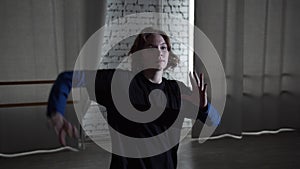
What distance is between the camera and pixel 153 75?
0.94 m

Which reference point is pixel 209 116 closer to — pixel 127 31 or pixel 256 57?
pixel 127 31

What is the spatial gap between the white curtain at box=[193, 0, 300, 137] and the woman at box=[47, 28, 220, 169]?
6.86ft

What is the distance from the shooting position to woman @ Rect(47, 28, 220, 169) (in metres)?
0.89

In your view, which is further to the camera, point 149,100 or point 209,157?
point 209,157

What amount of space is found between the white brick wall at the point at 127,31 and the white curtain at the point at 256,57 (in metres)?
0.22

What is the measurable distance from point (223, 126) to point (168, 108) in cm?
230

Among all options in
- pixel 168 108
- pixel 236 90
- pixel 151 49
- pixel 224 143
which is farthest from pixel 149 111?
pixel 236 90

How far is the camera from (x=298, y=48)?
3373mm

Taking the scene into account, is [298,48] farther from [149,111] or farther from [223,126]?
[149,111]

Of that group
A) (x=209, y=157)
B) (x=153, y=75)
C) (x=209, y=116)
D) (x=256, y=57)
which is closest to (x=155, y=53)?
(x=153, y=75)

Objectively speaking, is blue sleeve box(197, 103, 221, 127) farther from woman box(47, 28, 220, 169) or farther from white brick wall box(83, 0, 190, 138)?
white brick wall box(83, 0, 190, 138)

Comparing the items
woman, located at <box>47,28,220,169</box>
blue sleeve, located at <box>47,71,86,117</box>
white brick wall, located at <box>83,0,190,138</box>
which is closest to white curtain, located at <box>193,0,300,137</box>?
white brick wall, located at <box>83,0,190,138</box>

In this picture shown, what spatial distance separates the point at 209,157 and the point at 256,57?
1.21 m

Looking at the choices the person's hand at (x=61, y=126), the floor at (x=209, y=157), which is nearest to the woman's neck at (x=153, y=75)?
the person's hand at (x=61, y=126)
